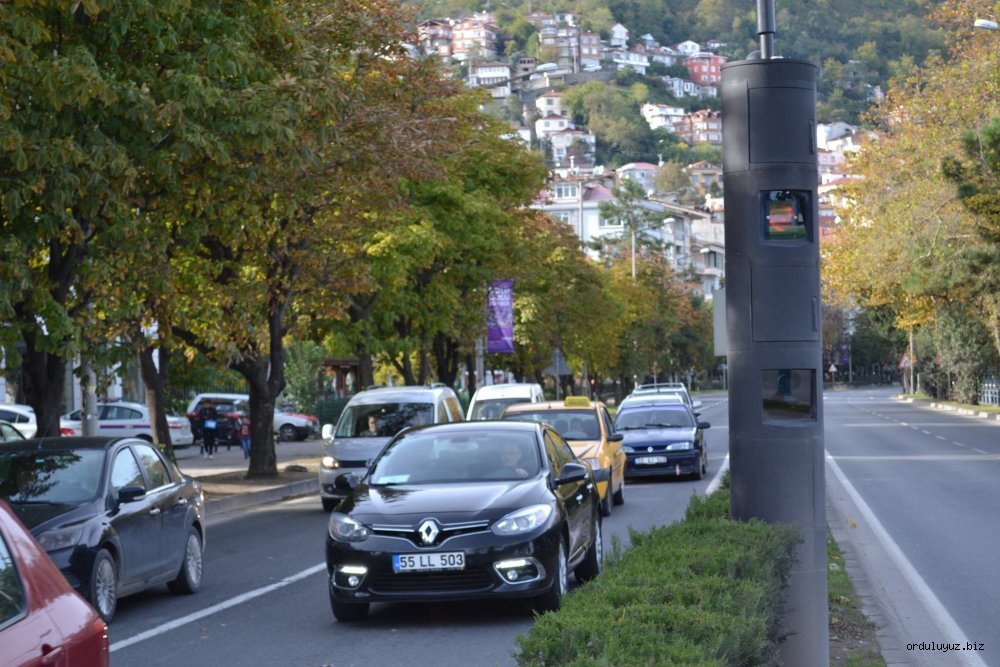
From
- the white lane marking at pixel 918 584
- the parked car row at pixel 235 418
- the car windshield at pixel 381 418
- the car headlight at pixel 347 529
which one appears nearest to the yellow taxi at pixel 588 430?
the car windshield at pixel 381 418

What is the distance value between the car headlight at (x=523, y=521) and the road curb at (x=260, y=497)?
12.7m

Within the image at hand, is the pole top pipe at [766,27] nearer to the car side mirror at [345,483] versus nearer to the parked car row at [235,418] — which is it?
the car side mirror at [345,483]

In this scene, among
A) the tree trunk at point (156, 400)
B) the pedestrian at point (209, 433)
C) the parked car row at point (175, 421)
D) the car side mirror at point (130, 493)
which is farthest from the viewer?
the pedestrian at point (209, 433)

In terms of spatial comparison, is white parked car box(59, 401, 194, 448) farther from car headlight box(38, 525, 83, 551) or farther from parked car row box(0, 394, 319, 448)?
car headlight box(38, 525, 83, 551)

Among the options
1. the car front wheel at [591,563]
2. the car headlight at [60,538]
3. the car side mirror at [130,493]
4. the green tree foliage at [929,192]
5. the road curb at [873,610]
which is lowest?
the road curb at [873,610]

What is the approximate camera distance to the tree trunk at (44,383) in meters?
18.0

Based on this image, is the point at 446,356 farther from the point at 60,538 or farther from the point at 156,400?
the point at 60,538

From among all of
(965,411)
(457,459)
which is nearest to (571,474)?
(457,459)

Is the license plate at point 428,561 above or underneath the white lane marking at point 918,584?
above

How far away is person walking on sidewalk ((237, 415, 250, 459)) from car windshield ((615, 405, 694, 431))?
46.2ft

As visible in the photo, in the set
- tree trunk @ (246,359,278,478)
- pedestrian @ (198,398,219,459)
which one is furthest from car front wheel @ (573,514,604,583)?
pedestrian @ (198,398,219,459)

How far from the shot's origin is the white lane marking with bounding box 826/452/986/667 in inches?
395

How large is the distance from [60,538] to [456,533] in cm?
296

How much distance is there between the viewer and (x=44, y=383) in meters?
18.2
